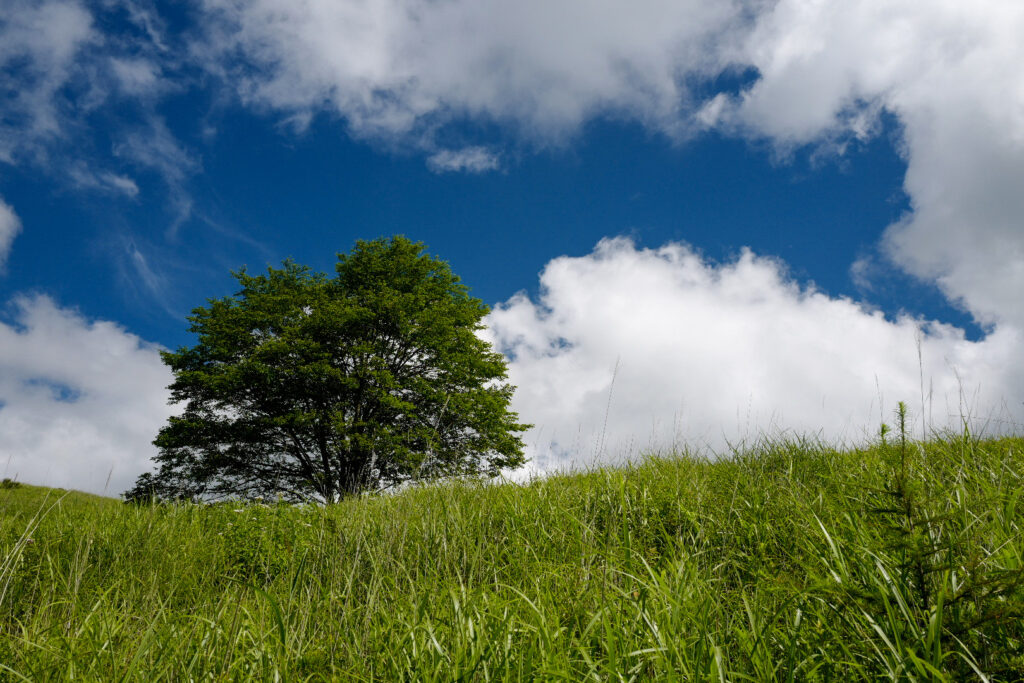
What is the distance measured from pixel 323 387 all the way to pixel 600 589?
16270 mm

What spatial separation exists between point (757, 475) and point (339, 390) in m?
14.6

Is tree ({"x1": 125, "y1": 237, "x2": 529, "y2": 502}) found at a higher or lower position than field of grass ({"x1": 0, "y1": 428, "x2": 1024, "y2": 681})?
higher

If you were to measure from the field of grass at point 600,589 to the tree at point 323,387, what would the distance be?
9992 mm

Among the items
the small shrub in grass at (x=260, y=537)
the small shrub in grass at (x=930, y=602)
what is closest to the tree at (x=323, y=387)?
the small shrub in grass at (x=260, y=537)

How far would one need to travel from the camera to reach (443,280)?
20531 mm

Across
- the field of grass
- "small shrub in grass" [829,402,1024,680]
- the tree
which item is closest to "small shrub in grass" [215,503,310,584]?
the field of grass

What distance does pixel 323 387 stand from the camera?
60.0ft

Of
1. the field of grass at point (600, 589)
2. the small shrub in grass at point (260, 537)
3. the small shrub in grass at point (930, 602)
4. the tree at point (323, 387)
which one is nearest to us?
the small shrub in grass at point (930, 602)

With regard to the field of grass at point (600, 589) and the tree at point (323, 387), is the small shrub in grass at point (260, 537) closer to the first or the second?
the field of grass at point (600, 589)

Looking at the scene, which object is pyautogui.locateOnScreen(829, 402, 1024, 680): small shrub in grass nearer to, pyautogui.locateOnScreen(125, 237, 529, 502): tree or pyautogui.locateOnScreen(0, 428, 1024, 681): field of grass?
pyautogui.locateOnScreen(0, 428, 1024, 681): field of grass

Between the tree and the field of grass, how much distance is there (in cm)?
999

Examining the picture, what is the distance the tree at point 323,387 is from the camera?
17.4 metres

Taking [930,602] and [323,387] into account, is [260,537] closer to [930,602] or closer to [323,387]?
[930,602]

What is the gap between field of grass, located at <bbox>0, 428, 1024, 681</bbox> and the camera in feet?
7.94
